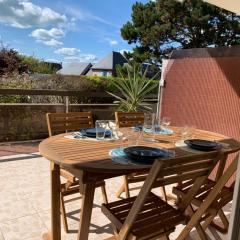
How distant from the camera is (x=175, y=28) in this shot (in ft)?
41.3

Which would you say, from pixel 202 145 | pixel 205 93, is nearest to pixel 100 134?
pixel 202 145

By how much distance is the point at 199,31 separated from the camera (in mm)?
12344

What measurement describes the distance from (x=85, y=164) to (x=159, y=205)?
2.15 feet

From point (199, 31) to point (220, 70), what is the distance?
9420 millimetres

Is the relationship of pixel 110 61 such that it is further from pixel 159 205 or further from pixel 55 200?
pixel 159 205

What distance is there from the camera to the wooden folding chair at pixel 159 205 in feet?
5.16

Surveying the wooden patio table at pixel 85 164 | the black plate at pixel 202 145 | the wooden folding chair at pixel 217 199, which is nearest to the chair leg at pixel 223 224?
the wooden folding chair at pixel 217 199

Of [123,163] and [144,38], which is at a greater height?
[144,38]

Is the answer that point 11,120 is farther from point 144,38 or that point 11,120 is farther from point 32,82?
point 144,38

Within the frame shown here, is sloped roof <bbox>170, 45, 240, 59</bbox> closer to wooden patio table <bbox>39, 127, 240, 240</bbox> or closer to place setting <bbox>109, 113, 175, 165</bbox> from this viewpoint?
place setting <bbox>109, 113, 175, 165</bbox>

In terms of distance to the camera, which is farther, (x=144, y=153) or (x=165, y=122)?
(x=165, y=122)

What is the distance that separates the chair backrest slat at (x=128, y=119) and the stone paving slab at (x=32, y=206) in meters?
0.79

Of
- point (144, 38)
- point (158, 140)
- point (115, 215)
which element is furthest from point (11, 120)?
point (144, 38)

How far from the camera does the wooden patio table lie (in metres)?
1.75
